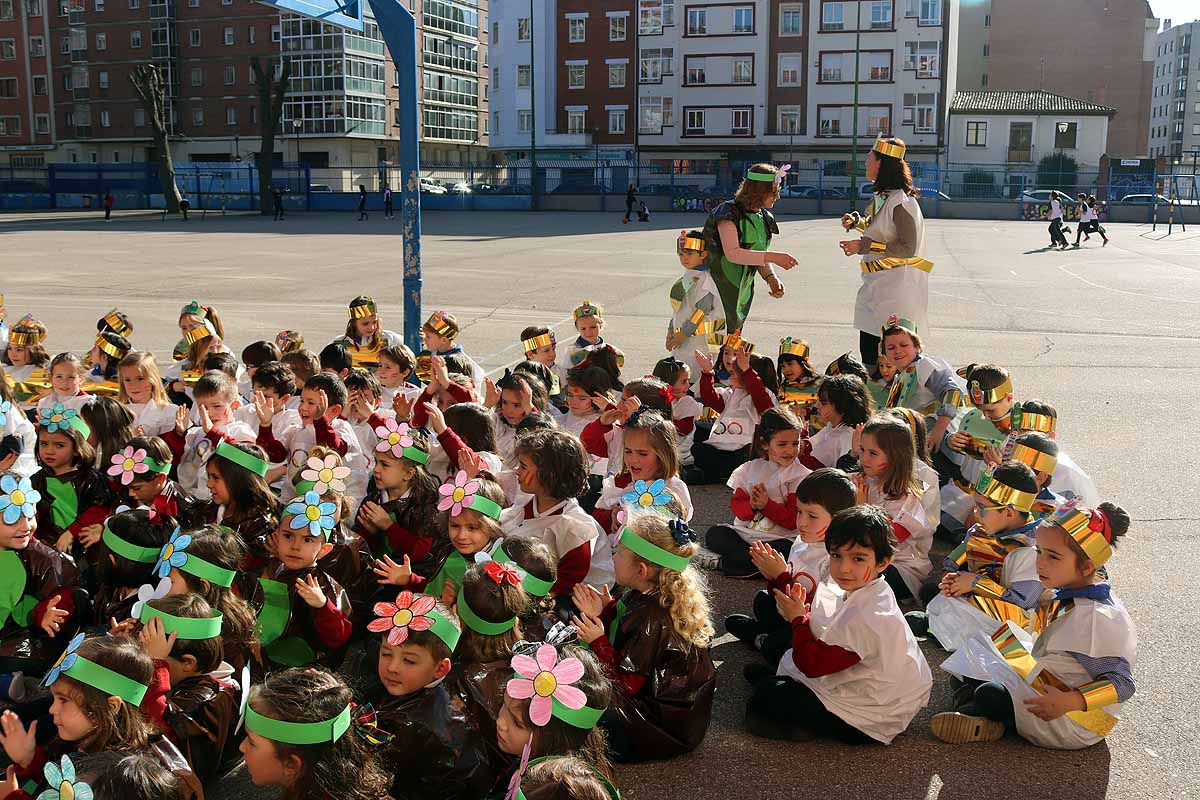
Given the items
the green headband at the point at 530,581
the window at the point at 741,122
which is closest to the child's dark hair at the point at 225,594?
the green headband at the point at 530,581

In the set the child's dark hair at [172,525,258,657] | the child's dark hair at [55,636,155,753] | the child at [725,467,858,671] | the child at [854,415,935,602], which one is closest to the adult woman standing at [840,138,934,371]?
the child at [854,415,935,602]

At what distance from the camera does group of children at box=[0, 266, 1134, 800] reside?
302 cm

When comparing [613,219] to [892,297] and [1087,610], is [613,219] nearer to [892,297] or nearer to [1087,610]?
[892,297]

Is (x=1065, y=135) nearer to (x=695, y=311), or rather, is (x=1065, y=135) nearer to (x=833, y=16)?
(x=833, y=16)

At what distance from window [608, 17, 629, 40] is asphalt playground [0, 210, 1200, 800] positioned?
104ft

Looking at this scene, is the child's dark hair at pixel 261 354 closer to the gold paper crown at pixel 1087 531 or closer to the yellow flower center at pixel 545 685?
the yellow flower center at pixel 545 685

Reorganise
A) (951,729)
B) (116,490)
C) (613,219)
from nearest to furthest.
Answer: (951,729), (116,490), (613,219)

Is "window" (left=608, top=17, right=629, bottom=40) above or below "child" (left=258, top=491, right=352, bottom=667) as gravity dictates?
above

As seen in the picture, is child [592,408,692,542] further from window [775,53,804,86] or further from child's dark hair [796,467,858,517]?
window [775,53,804,86]

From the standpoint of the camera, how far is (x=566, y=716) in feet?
9.09

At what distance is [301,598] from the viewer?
13.8 ft

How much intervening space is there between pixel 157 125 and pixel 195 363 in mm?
51338

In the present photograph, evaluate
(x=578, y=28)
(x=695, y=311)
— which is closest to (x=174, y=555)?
(x=695, y=311)

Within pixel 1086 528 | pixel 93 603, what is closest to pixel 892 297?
pixel 1086 528
